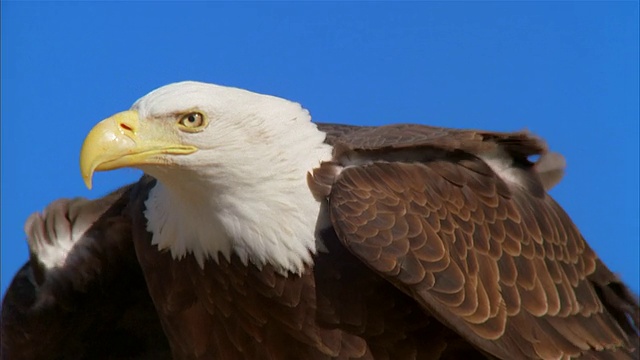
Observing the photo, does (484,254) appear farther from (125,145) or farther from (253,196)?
(125,145)

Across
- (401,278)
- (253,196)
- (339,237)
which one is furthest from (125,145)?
(401,278)

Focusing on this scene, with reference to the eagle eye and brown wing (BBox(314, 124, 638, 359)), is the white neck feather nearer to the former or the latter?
the eagle eye

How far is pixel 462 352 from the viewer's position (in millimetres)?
5012

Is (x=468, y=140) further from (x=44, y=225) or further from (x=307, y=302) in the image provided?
(x=44, y=225)

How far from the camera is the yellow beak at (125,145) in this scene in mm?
4348

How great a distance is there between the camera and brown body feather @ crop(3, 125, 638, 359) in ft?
15.3

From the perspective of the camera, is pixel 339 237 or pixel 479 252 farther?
pixel 479 252

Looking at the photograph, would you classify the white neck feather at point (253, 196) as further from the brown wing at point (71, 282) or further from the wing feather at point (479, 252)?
the brown wing at point (71, 282)

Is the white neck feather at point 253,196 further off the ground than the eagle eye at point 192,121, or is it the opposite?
the eagle eye at point 192,121

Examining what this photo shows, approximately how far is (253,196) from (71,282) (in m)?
1.41

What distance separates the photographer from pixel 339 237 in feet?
15.1

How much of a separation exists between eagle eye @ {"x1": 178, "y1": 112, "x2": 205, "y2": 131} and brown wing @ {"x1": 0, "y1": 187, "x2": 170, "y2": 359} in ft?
3.84

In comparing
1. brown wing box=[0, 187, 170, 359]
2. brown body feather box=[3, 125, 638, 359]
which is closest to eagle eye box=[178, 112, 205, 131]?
brown body feather box=[3, 125, 638, 359]

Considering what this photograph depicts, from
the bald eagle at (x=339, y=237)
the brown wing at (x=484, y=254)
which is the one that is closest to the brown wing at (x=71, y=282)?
the bald eagle at (x=339, y=237)
